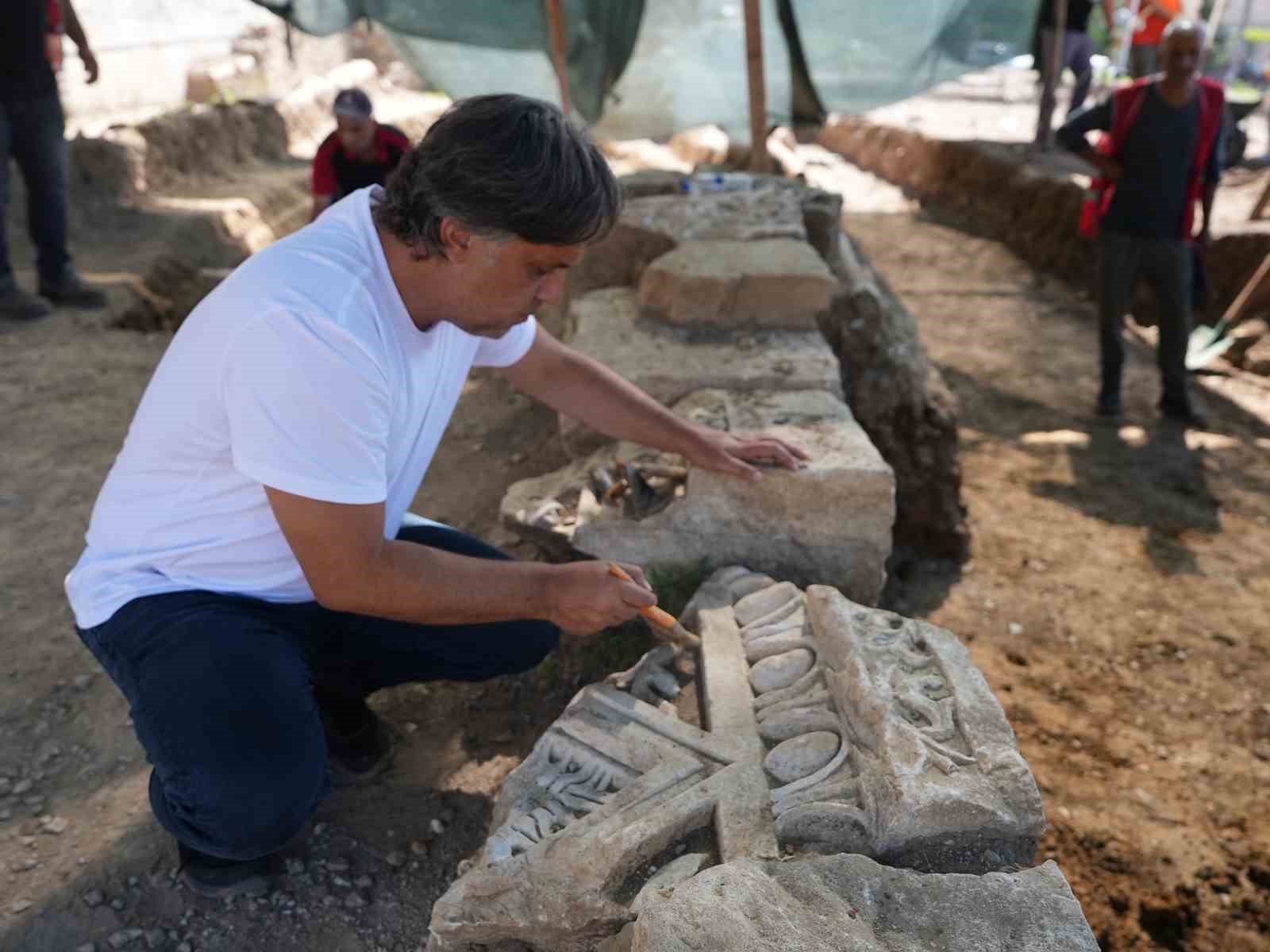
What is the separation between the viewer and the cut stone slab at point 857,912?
137 cm

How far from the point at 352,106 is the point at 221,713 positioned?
3538 millimetres

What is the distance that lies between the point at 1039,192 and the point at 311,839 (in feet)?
24.4

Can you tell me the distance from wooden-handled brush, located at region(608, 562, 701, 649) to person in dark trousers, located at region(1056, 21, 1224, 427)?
3.72 m

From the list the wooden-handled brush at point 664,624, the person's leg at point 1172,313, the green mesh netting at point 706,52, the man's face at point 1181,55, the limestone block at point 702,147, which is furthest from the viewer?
the limestone block at point 702,147

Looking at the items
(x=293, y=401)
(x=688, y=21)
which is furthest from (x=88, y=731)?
(x=688, y=21)

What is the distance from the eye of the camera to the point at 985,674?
3352 millimetres

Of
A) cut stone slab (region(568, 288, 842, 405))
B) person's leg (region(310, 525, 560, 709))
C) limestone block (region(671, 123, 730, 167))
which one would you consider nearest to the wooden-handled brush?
person's leg (region(310, 525, 560, 709))

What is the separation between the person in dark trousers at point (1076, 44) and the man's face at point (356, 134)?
15.9ft

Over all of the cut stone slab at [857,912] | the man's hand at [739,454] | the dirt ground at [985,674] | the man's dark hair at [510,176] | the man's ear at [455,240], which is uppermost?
the man's dark hair at [510,176]

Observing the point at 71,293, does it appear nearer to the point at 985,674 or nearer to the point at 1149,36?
the point at 985,674

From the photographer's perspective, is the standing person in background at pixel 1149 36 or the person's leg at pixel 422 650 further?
the standing person in background at pixel 1149 36

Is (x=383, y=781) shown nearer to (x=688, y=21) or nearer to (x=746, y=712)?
(x=746, y=712)

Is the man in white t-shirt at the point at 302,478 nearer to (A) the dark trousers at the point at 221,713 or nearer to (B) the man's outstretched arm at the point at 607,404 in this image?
(A) the dark trousers at the point at 221,713

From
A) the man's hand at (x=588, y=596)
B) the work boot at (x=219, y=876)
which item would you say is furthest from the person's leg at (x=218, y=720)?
the man's hand at (x=588, y=596)
